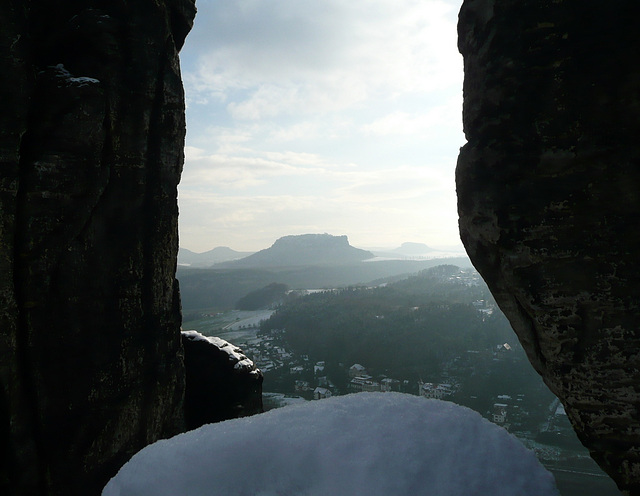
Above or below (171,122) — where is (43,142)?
below

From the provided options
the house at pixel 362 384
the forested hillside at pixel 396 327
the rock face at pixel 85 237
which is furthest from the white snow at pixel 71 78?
the forested hillside at pixel 396 327

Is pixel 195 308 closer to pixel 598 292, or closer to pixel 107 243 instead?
pixel 107 243

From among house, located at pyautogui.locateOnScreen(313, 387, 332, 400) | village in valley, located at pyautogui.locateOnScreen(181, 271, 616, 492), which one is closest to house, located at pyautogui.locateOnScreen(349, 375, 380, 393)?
village in valley, located at pyautogui.locateOnScreen(181, 271, 616, 492)

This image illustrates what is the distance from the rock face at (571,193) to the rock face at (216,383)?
13966 millimetres

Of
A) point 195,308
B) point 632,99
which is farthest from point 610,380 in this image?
point 195,308

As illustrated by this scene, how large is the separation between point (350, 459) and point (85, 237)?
1119 cm

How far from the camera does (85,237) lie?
39.6 ft

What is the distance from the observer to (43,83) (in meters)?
11.5

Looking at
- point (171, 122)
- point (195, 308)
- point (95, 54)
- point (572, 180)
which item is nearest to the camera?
point (572, 180)

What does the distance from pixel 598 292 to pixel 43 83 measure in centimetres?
1364

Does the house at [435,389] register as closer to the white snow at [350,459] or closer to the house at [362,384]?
the house at [362,384]

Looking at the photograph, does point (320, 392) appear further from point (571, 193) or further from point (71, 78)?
point (571, 193)

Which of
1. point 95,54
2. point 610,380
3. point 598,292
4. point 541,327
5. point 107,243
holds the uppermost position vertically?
point 95,54

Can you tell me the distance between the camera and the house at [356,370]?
66.8 meters
